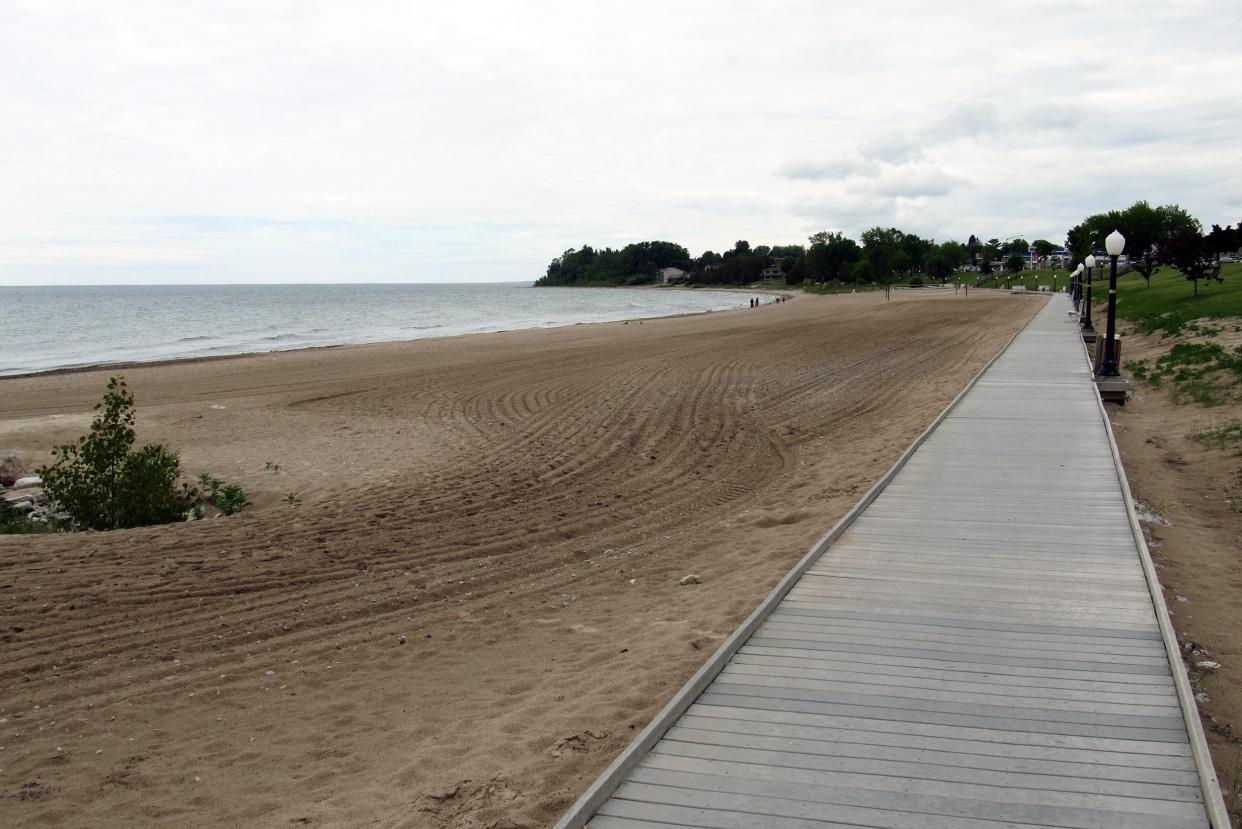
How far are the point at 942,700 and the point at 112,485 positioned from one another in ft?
27.7

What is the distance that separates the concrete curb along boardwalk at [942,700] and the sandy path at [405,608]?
2.19 ft

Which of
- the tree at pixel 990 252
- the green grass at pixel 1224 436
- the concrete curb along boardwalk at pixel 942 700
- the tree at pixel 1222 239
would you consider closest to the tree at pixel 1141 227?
the tree at pixel 1222 239

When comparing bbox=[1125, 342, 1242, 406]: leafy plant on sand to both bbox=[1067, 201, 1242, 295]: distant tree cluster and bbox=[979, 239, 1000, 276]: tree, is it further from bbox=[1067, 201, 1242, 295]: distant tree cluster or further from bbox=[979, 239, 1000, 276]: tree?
bbox=[979, 239, 1000, 276]: tree

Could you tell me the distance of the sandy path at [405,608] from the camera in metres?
4.53

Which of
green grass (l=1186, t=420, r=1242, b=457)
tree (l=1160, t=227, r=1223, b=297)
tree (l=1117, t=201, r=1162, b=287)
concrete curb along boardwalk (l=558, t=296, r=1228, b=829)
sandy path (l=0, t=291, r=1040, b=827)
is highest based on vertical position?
tree (l=1117, t=201, r=1162, b=287)

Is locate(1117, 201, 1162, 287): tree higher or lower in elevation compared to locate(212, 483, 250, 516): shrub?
higher

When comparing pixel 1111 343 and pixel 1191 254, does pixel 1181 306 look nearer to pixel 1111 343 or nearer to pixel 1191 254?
pixel 1191 254

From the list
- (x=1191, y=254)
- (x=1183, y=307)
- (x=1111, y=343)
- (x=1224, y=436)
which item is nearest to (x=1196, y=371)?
(x=1111, y=343)

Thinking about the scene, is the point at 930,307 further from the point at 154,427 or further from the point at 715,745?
the point at 715,745

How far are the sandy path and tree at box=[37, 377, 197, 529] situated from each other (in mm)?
1004

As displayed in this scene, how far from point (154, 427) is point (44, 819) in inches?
508

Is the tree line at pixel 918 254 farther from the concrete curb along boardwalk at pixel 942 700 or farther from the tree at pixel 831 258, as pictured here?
the concrete curb along boardwalk at pixel 942 700

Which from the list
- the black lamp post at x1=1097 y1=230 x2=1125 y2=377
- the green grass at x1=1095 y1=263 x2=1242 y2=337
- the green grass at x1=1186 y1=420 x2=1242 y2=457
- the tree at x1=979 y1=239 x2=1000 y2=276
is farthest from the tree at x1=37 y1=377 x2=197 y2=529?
the tree at x1=979 y1=239 x2=1000 y2=276

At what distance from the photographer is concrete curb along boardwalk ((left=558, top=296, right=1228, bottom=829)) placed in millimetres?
3402
